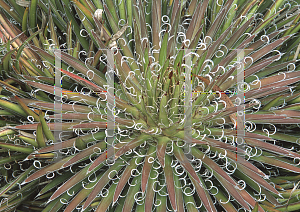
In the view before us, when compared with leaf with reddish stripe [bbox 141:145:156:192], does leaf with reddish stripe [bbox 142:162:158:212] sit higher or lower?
lower

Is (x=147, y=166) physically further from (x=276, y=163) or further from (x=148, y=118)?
(x=276, y=163)

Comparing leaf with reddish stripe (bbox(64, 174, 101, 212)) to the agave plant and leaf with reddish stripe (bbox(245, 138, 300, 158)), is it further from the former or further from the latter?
leaf with reddish stripe (bbox(245, 138, 300, 158))

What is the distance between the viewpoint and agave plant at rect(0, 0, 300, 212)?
2.52ft

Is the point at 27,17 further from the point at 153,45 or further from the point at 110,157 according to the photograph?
the point at 110,157

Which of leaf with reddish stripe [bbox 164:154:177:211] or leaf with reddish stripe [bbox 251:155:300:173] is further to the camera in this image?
leaf with reddish stripe [bbox 251:155:300:173]

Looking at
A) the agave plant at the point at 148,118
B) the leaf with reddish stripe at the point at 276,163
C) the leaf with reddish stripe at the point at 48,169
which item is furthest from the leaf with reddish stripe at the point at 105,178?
the leaf with reddish stripe at the point at 276,163

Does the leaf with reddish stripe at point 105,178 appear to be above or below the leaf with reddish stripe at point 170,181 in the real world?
above

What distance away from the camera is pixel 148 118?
767 millimetres

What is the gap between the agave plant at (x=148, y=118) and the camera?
0.77m

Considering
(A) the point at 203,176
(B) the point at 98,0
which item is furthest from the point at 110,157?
(B) the point at 98,0

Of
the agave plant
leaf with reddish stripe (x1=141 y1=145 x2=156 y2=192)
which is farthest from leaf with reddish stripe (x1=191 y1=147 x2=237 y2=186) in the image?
leaf with reddish stripe (x1=141 y1=145 x2=156 y2=192)

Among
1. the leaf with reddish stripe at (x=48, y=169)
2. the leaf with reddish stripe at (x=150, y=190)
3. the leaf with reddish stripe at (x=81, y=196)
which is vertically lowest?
the leaf with reddish stripe at (x=150, y=190)

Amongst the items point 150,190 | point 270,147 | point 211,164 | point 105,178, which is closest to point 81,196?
point 105,178

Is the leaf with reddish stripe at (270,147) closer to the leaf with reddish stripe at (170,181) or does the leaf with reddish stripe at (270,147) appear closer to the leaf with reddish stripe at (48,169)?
the leaf with reddish stripe at (170,181)
